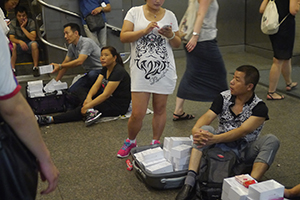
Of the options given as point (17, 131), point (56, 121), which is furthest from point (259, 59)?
point (17, 131)

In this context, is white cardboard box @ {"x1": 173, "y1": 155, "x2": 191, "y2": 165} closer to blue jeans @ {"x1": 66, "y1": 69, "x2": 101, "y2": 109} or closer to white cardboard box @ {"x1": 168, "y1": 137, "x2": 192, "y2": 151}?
white cardboard box @ {"x1": 168, "y1": 137, "x2": 192, "y2": 151}

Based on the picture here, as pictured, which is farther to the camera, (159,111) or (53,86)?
(53,86)

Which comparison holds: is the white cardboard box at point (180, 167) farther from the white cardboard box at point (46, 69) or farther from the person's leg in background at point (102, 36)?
the person's leg in background at point (102, 36)

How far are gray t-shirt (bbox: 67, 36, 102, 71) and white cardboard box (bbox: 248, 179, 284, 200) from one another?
9.87 feet

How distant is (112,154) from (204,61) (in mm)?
1254

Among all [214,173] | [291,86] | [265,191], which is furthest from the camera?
[291,86]

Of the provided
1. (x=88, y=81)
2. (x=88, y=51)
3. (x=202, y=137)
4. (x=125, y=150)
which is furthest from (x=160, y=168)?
(x=88, y=51)

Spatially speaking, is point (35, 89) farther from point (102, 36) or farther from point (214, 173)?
point (214, 173)

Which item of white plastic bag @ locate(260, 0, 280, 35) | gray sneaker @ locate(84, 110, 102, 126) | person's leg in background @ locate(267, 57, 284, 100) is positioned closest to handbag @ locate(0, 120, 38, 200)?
gray sneaker @ locate(84, 110, 102, 126)

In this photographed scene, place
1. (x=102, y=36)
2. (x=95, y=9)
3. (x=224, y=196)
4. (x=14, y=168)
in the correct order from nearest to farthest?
1. (x=14, y=168)
2. (x=224, y=196)
3. (x=95, y=9)
4. (x=102, y=36)

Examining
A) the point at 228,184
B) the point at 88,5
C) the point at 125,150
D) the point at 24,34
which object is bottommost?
the point at 125,150

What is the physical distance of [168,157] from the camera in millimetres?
2699

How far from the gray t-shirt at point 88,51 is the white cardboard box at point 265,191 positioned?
9.87ft

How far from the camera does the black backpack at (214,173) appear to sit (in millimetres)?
2393
